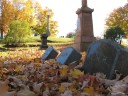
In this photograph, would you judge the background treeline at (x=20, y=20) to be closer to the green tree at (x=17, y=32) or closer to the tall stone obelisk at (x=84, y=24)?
the green tree at (x=17, y=32)

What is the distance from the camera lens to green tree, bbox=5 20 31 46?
31859 mm

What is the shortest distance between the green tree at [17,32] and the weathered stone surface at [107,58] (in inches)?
1076

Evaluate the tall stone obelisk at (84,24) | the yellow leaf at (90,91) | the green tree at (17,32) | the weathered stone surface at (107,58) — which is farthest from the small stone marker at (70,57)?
the green tree at (17,32)

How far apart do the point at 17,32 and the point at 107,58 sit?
28.3 metres

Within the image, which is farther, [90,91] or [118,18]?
[118,18]

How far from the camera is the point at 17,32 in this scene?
3216 cm

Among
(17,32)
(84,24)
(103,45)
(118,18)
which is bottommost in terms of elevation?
(103,45)

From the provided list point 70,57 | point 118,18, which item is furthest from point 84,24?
point 118,18

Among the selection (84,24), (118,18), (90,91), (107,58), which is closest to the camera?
(90,91)

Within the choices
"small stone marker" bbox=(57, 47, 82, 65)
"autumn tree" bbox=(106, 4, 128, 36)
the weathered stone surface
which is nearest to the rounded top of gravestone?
the weathered stone surface

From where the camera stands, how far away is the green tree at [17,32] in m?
31.9

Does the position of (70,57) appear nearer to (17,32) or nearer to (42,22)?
(17,32)

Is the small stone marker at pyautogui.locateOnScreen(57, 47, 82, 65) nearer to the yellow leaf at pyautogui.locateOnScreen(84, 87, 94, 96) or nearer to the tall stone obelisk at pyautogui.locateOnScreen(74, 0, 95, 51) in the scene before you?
the yellow leaf at pyautogui.locateOnScreen(84, 87, 94, 96)

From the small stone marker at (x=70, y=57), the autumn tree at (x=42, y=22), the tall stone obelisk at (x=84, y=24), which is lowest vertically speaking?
the small stone marker at (x=70, y=57)
